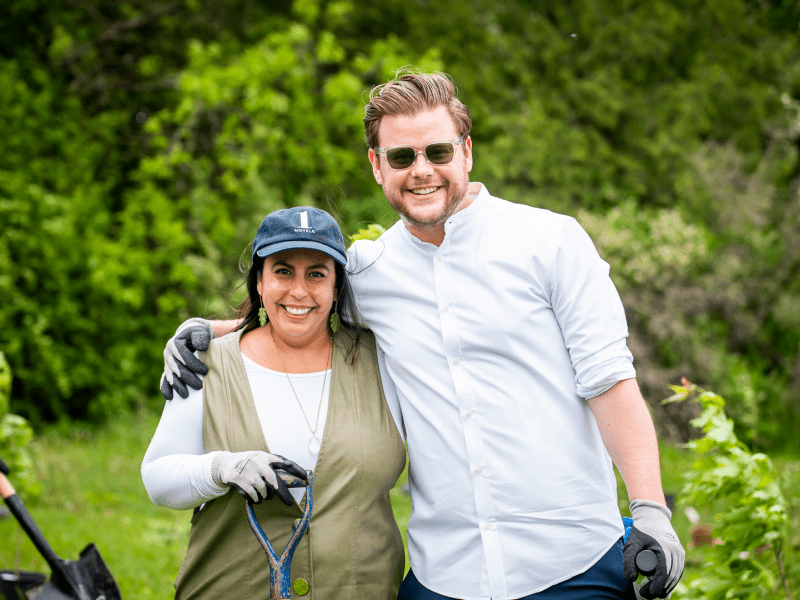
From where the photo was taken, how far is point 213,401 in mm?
2250

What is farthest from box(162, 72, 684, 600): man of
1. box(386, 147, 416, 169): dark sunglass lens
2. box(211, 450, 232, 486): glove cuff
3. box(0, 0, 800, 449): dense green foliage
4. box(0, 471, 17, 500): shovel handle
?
box(0, 0, 800, 449): dense green foliage

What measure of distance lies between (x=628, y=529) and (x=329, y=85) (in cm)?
764

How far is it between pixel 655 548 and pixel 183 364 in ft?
4.59

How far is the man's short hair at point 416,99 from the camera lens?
2.27m

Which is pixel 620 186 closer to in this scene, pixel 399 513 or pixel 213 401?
pixel 399 513

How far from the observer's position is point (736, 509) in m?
3.04

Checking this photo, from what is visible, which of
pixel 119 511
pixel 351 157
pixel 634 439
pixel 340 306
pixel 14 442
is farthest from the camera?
pixel 351 157

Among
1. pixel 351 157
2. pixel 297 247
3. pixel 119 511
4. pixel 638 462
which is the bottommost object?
pixel 119 511

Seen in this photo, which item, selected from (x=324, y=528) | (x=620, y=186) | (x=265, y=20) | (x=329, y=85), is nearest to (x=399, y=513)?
(x=324, y=528)

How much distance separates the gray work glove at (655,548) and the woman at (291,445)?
692 millimetres

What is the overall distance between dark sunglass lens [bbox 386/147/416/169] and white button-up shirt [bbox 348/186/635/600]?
0.22 metres

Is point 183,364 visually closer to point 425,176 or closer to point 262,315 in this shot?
point 262,315

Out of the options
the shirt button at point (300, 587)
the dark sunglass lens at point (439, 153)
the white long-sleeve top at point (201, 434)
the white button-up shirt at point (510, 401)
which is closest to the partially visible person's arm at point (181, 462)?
the white long-sleeve top at point (201, 434)

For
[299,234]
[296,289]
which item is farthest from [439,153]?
[296,289]
